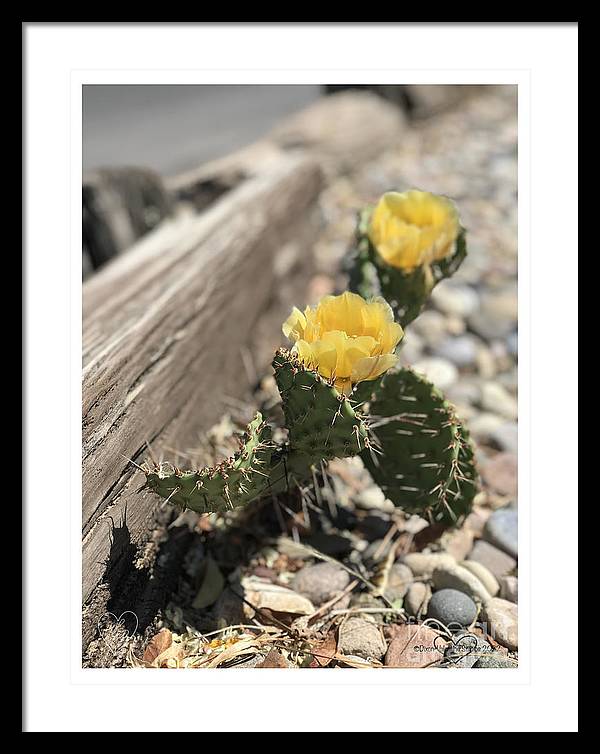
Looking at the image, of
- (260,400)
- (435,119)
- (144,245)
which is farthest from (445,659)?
(435,119)

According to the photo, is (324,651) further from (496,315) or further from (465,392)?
(496,315)

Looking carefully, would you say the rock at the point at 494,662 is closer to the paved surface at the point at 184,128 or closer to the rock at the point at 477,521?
the rock at the point at 477,521

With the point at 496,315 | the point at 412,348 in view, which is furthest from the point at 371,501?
the point at 496,315

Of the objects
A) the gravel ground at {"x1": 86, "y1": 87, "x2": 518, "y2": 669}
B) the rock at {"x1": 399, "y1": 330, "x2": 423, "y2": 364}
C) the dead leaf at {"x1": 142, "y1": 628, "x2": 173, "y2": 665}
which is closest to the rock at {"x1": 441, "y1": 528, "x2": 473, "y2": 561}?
the gravel ground at {"x1": 86, "y1": 87, "x2": 518, "y2": 669}

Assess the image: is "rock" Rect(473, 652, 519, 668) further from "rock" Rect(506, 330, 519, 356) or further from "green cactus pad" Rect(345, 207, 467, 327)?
"rock" Rect(506, 330, 519, 356)

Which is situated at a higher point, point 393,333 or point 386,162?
point 386,162

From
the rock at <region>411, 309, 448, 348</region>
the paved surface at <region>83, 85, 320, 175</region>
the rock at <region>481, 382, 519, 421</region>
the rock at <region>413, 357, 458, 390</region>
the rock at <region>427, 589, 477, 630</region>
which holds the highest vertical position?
the paved surface at <region>83, 85, 320, 175</region>
